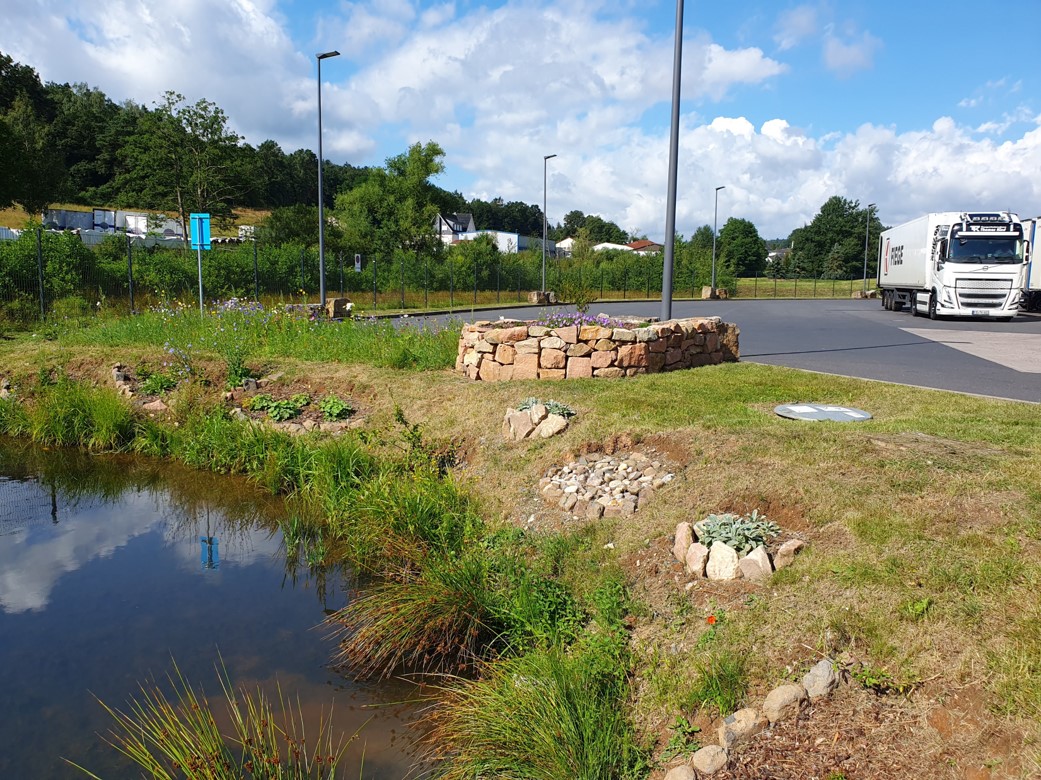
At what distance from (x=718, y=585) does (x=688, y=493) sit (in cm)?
129

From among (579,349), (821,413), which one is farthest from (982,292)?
(821,413)

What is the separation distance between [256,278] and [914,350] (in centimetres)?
2026

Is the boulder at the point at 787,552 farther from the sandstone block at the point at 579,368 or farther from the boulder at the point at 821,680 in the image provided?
the sandstone block at the point at 579,368

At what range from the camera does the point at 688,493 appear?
627 cm

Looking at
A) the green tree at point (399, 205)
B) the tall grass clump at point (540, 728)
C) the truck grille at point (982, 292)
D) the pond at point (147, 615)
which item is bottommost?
the pond at point (147, 615)

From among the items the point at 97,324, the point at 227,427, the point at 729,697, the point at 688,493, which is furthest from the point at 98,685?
the point at 97,324

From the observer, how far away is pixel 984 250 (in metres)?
25.1

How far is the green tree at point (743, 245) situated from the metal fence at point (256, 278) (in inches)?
1849

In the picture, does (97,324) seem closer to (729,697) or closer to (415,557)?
(415,557)

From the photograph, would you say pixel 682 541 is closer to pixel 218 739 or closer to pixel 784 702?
pixel 784 702

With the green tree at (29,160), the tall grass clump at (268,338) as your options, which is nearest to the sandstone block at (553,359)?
the tall grass clump at (268,338)

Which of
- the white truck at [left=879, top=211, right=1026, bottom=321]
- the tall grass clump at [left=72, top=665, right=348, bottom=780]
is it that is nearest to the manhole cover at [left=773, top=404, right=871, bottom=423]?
the tall grass clump at [left=72, top=665, right=348, bottom=780]

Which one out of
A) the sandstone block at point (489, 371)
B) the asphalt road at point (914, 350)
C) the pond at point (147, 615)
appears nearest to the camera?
the pond at point (147, 615)

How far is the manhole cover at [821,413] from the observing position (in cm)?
774
